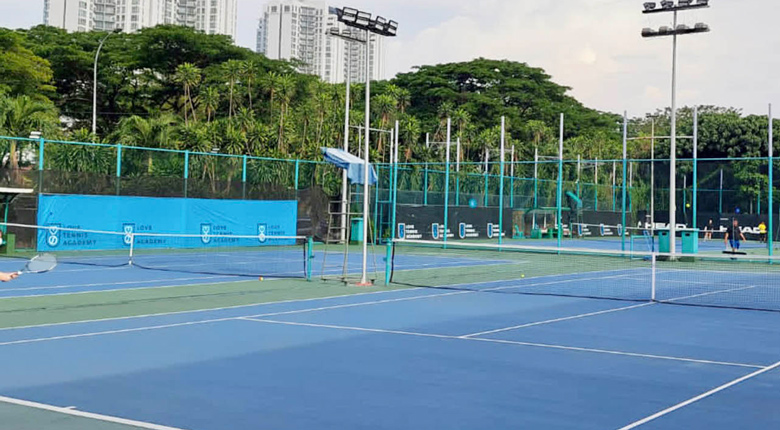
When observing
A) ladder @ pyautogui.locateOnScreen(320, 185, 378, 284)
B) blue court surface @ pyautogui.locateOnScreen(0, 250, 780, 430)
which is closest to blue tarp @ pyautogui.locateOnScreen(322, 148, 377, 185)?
blue court surface @ pyautogui.locateOnScreen(0, 250, 780, 430)

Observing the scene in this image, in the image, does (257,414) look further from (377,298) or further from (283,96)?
(283,96)

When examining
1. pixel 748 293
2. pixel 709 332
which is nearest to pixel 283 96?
pixel 748 293

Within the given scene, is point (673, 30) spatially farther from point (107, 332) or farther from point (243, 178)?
point (107, 332)

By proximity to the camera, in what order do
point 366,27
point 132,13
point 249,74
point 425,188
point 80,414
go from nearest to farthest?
point 80,414 < point 366,27 < point 425,188 < point 249,74 < point 132,13

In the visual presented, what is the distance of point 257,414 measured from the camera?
25.8ft

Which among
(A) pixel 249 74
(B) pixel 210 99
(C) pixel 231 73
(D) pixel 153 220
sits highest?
(A) pixel 249 74

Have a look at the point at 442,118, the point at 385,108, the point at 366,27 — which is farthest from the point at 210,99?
the point at 366,27

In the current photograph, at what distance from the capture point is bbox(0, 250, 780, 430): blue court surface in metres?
7.93

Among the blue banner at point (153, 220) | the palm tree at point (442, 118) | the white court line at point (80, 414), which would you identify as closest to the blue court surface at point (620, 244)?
the blue banner at point (153, 220)

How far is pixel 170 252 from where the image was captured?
3122 centimetres

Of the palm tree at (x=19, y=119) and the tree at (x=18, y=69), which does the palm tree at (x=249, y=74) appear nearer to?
the tree at (x=18, y=69)

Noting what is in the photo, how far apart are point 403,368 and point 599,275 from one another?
1627 centimetres

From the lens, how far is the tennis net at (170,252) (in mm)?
24783

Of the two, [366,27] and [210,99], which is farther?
[210,99]
